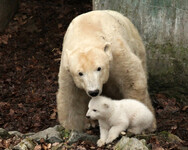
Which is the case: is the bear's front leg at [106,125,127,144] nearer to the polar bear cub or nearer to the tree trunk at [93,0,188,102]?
the polar bear cub

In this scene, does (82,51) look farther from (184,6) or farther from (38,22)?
(38,22)

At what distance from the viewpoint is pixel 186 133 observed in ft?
22.4

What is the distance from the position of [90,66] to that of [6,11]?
716 cm

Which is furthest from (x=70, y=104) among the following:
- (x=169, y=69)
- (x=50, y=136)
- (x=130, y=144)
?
(x=169, y=69)

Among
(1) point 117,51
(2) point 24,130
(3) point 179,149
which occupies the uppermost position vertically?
(1) point 117,51

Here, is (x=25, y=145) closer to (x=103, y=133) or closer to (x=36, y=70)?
(x=103, y=133)

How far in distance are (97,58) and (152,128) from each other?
1794 mm

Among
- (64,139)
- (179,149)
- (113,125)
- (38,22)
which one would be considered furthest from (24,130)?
(38,22)

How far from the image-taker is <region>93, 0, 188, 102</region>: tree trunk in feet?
25.1

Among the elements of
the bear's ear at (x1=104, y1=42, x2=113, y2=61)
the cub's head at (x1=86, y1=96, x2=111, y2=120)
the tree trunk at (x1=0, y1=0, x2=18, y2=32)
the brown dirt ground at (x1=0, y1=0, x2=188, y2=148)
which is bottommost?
the brown dirt ground at (x1=0, y1=0, x2=188, y2=148)

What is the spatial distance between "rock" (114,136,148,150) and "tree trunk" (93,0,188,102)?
9.49ft

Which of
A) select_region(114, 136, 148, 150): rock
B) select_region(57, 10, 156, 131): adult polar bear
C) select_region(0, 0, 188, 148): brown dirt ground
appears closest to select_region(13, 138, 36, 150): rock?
select_region(57, 10, 156, 131): adult polar bear

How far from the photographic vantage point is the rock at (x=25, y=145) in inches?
214

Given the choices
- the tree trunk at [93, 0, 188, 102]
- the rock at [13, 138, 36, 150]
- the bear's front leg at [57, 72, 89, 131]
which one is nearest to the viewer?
the rock at [13, 138, 36, 150]
